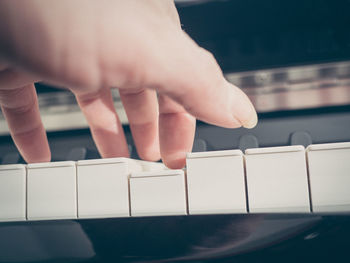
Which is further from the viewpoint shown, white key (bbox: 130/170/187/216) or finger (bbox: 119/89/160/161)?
finger (bbox: 119/89/160/161)

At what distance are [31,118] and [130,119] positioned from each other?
177 mm

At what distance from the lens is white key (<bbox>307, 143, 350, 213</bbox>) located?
1.05 feet

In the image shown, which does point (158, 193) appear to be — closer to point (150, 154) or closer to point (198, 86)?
point (198, 86)

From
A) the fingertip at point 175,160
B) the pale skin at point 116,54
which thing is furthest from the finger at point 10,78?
the fingertip at point 175,160

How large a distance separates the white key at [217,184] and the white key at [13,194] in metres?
0.20

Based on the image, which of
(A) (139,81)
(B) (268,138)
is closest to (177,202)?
(A) (139,81)

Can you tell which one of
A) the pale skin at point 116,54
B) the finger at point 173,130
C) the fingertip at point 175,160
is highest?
the pale skin at point 116,54

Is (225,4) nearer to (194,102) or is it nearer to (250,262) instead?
(194,102)

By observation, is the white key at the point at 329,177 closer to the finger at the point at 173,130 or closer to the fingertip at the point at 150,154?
the finger at the point at 173,130

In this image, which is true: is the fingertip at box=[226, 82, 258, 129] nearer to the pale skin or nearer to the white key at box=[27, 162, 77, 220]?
the pale skin

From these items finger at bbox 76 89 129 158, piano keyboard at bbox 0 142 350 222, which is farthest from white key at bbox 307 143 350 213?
finger at bbox 76 89 129 158

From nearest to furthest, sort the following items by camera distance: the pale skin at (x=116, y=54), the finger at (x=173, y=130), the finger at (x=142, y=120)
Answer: the pale skin at (x=116, y=54) → the finger at (x=173, y=130) → the finger at (x=142, y=120)

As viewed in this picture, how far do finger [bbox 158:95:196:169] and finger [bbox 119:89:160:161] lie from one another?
0.38ft

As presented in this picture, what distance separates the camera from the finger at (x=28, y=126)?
55 cm
